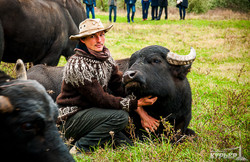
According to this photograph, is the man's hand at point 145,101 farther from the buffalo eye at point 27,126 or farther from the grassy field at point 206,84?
the buffalo eye at point 27,126

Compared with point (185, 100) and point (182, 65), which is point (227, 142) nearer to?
point (185, 100)

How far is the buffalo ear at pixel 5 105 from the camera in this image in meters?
2.04

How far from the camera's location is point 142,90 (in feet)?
12.6

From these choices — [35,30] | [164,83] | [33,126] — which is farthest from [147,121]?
[35,30]

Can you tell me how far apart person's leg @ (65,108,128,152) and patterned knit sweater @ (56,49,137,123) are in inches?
3.4

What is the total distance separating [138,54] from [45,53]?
335 centimetres

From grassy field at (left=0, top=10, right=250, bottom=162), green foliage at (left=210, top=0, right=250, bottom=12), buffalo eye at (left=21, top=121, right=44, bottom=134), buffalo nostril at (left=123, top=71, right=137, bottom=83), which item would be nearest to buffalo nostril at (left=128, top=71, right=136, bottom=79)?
buffalo nostril at (left=123, top=71, right=137, bottom=83)

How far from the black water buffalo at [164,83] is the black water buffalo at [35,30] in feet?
9.52

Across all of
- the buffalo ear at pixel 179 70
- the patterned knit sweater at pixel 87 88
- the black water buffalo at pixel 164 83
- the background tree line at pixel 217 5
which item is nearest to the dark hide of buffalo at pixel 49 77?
the patterned knit sweater at pixel 87 88

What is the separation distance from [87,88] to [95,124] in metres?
0.58

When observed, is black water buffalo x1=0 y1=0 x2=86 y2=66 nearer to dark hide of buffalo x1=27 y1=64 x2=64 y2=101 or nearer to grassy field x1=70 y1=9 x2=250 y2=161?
dark hide of buffalo x1=27 y1=64 x2=64 y2=101

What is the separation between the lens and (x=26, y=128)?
2.13 metres

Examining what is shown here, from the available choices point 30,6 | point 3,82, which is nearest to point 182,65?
point 3,82

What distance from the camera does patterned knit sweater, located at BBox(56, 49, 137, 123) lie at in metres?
3.69
